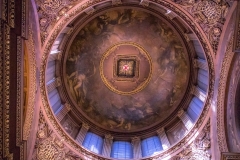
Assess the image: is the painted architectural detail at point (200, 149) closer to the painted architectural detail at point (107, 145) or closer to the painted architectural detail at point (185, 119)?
the painted architectural detail at point (185, 119)

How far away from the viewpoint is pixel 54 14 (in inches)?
450

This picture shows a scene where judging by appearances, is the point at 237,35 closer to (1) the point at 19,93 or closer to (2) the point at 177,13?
(2) the point at 177,13

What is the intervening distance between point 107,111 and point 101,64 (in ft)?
12.3

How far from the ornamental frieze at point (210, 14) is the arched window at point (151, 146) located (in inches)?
277

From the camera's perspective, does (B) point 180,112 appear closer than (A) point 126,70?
Yes

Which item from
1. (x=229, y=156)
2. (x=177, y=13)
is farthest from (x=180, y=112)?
(x=177, y=13)

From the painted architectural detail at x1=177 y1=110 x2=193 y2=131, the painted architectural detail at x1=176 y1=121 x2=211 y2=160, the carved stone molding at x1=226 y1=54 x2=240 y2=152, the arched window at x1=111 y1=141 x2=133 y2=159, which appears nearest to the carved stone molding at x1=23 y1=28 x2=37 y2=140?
the arched window at x1=111 y1=141 x2=133 y2=159

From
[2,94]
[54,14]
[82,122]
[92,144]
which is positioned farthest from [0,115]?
[82,122]

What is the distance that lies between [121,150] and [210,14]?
998 centimetres

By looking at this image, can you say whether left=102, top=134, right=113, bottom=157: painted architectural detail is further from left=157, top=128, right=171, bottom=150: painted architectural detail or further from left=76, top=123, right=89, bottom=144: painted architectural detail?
left=157, top=128, right=171, bottom=150: painted architectural detail

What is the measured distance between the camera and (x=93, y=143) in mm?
16125

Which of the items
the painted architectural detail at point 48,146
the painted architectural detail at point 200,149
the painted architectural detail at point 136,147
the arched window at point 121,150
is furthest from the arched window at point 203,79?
the painted architectural detail at point 48,146

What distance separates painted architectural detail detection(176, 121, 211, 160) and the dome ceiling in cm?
524

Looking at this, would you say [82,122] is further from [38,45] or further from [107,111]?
[38,45]
